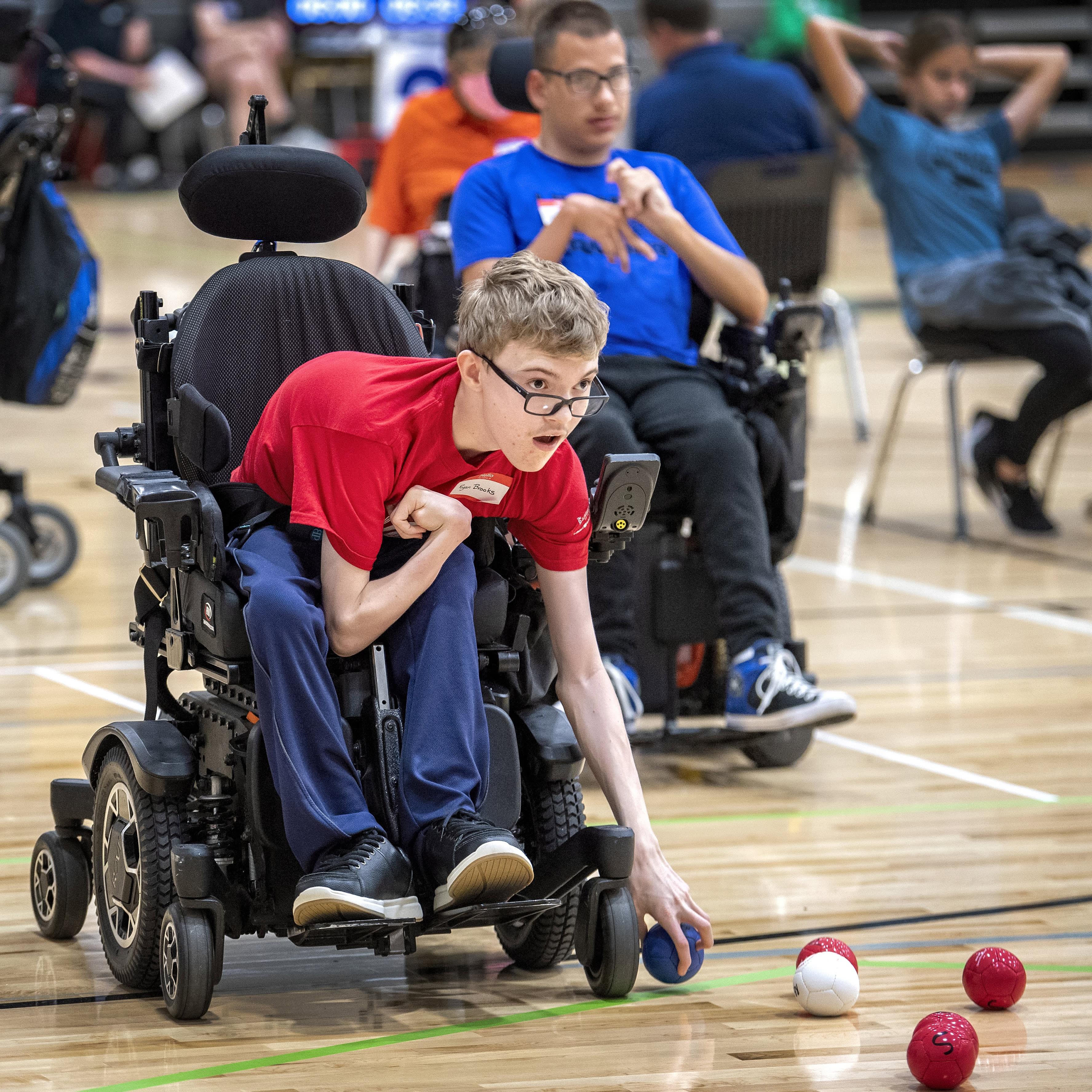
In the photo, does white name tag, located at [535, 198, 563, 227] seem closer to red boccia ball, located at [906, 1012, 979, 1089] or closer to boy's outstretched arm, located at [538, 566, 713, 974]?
boy's outstretched arm, located at [538, 566, 713, 974]

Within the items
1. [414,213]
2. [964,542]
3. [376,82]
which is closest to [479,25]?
[414,213]

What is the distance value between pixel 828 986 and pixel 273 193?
53.4 inches

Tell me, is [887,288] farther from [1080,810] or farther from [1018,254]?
[1080,810]

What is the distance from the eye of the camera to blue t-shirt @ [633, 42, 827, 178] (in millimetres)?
6164

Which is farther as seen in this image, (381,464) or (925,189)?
(925,189)

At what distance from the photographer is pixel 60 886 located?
274cm

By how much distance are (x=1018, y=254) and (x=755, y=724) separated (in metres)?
2.84

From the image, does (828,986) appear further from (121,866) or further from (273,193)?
(273,193)

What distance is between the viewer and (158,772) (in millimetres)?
2471

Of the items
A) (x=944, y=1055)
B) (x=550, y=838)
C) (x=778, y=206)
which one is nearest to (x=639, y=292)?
(x=550, y=838)

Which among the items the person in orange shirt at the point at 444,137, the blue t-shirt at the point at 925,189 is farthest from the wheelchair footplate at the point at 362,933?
the blue t-shirt at the point at 925,189

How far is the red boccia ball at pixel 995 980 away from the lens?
2.50 meters

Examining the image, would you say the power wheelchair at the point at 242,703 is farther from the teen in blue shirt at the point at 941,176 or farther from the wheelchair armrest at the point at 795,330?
the teen in blue shirt at the point at 941,176

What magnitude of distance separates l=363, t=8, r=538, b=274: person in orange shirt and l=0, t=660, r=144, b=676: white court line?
4.99ft
